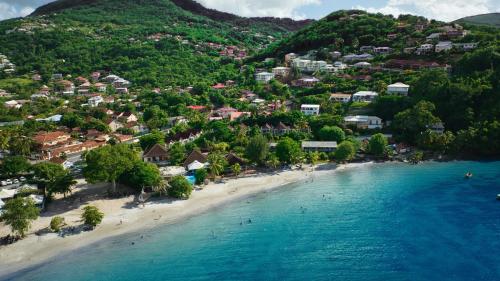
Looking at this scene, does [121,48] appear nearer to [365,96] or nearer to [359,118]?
[365,96]

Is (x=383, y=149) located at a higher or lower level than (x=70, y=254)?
higher

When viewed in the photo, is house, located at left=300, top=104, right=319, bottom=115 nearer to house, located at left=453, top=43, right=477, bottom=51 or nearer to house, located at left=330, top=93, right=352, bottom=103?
house, located at left=330, top=93, right=352, bottom=103

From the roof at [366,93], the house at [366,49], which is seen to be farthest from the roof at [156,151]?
the house at [366,49]

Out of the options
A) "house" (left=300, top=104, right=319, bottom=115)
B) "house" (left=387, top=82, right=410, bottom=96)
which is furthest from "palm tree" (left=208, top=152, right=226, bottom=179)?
"house" (left=387, top=82, right=410, bottom=96)

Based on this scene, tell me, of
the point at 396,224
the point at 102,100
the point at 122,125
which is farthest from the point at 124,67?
the point at 396,224

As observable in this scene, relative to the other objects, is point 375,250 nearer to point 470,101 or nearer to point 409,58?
point 470,101

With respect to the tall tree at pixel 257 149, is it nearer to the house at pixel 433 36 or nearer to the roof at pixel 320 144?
the roof at pixel 320 144
